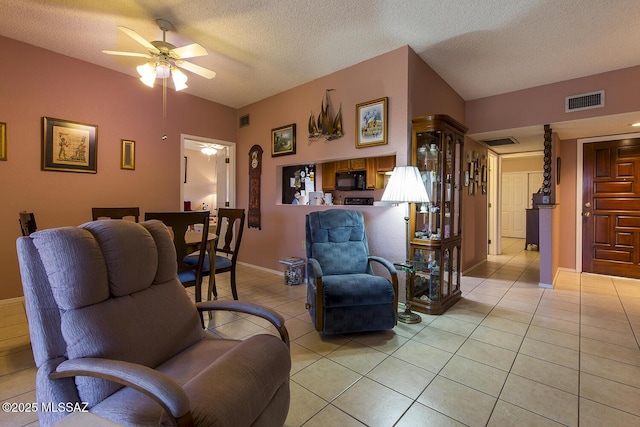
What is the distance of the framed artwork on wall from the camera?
3334 mm

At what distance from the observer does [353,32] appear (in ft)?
9.36

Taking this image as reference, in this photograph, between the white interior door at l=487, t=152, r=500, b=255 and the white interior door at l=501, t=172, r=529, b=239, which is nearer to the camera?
the white interior door at l=487, t=152, r=500, b=255

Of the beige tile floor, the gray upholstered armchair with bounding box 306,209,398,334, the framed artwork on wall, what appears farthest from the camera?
the framed artwork on wall

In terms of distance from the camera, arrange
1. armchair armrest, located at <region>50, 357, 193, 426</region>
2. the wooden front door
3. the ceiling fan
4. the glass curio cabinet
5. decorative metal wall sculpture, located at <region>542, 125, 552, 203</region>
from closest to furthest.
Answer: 1. armchair armrest, located at <region>50, 357, 193, 426</region>
2. the ceiling fan
3. the glass curio cabinet
4. decorative metal wall sculpture, located at <region>542, 125, 552, 203</region>
5. the wooden front door

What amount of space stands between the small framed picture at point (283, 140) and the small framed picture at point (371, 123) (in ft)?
3.73

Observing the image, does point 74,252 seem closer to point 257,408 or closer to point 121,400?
point 121,400

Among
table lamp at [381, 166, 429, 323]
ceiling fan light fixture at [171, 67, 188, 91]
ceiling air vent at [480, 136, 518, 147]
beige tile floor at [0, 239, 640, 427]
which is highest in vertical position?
ceiling fan light fixture at [171, 67, 188, 91]

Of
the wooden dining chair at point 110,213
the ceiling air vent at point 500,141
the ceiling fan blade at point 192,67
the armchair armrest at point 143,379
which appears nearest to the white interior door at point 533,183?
the ceiling air vent at point 500,141

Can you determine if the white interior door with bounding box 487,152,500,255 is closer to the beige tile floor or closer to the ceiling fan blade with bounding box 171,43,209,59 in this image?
the beige tile floor

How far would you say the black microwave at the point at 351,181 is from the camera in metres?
4.74

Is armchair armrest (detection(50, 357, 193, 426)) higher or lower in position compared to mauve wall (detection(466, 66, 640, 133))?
lower

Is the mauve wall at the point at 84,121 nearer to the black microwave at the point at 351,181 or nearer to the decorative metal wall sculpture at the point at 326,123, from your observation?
the decorative metal wall sculpture at the point at 326,123

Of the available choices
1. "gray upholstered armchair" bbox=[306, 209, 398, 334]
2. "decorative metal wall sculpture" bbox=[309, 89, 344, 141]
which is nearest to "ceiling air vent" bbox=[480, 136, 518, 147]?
"decorative metal wall sculpture" bbox=[309, 89, 344, 141]

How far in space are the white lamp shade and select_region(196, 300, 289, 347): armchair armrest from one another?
1.74m
